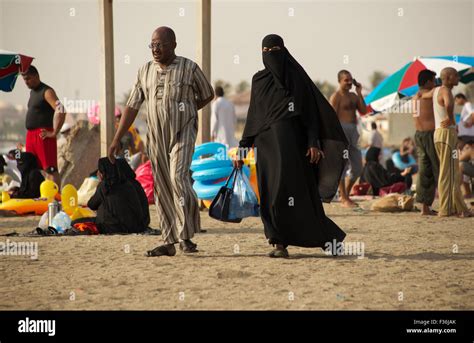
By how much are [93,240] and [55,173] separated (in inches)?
131

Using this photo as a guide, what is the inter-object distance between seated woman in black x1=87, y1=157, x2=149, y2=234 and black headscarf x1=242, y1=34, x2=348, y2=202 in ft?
6.85

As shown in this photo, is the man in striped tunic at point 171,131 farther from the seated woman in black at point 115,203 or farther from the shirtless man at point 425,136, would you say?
the shirtless man at point 425,136

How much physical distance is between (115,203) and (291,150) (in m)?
2.63

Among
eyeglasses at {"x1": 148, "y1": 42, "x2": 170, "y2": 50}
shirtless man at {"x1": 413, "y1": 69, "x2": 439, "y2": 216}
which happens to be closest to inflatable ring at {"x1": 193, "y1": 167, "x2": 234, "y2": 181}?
shirtless man at {"x1": 413, "y1": 69, "x2": 439, "y2": 216}

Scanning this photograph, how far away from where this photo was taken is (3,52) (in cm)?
1254

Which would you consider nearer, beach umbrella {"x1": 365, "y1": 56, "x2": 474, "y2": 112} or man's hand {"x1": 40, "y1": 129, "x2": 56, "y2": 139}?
man's hand {"x1": 40, "y1": 129, "x2": 56, "y2": 139}

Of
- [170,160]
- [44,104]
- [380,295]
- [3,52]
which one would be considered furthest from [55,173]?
[380,295]

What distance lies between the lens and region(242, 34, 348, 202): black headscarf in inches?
292

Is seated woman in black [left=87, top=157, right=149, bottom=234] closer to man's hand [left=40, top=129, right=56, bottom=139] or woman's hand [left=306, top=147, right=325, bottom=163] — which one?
woman's hand [left=306, top=147, right=325, bottom=163]

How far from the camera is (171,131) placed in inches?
296

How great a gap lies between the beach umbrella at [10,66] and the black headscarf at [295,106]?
577cm

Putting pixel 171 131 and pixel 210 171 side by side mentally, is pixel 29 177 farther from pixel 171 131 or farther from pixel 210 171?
pixel 171 131

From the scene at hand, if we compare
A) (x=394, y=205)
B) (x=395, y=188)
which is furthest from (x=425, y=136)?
(x=395, y=188)

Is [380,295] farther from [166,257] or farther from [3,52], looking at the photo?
[3,52]
